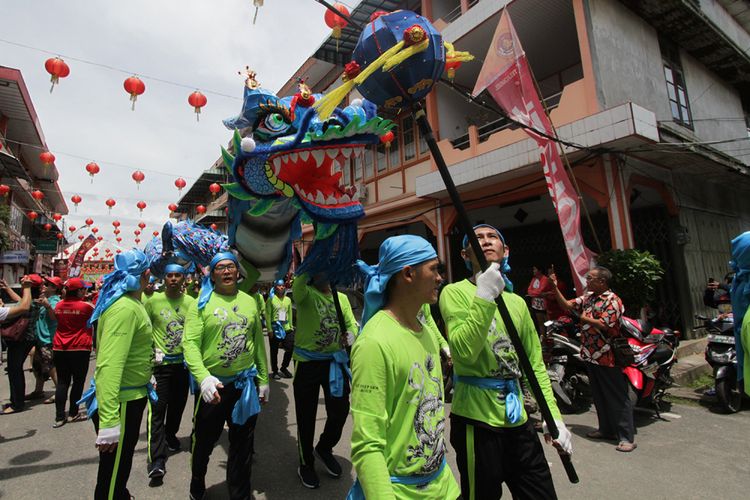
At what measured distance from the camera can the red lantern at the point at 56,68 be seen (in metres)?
6.77

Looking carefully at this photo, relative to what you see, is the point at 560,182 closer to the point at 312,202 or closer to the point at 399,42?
the point at 312,202

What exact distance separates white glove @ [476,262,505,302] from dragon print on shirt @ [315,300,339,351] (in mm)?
1986

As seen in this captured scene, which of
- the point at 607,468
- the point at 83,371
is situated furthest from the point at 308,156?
the point at 83,371

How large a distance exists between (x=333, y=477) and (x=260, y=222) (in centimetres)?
226

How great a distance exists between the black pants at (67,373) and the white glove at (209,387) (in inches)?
134

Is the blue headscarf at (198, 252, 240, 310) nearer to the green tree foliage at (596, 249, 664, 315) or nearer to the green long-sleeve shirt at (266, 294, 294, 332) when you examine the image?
the green long-sleeve shirt at (266, 294, 294, 332)

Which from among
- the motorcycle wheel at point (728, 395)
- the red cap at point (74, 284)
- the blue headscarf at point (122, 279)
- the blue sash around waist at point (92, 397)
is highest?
the red cap at point (74, 284)

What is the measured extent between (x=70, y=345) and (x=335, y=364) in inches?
146

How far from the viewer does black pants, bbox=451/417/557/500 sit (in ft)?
6.39

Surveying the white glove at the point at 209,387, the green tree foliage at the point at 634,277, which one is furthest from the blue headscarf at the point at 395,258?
the green tree foliage at the point at 634,277

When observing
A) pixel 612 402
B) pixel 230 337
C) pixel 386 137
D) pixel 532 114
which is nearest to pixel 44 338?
pixel 230 337

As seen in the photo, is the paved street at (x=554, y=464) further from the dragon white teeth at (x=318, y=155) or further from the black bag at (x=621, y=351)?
the dragon white teeth at (x=318, y=155)

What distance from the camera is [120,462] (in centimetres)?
248

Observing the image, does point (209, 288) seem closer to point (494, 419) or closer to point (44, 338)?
point (494, 419)
